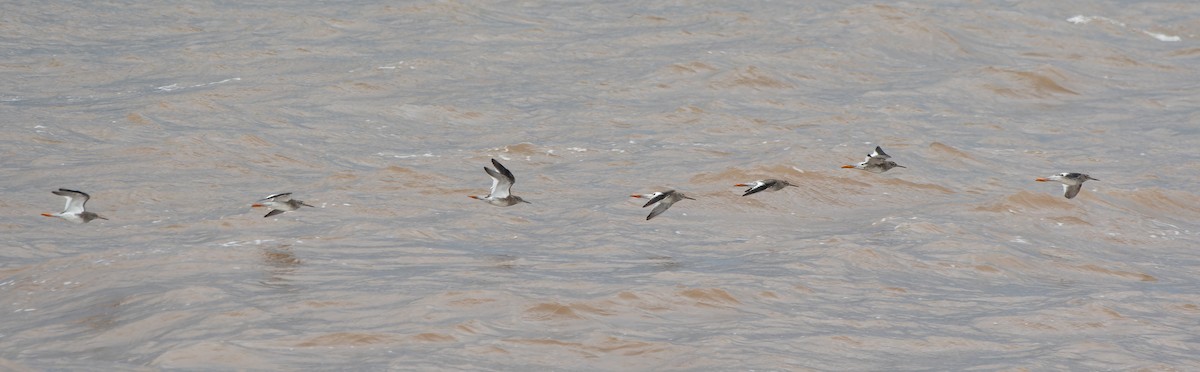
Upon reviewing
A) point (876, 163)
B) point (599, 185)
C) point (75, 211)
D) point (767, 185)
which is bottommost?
point (599, 185)

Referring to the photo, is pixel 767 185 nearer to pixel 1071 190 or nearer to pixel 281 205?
pixel 1071 190

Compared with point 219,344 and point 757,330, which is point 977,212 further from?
point 219,344

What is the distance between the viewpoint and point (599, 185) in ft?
76.9

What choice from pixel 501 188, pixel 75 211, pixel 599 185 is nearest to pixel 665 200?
pixel 501 188

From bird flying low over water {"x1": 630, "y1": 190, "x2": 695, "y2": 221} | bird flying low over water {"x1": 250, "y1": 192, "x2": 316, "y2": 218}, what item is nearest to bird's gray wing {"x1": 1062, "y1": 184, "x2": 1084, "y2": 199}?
bird flying low over water {"x1": 630, "y1": 190, "x2": 695, "y2": 221}

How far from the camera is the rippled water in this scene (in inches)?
647

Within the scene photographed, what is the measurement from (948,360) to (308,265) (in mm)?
7523

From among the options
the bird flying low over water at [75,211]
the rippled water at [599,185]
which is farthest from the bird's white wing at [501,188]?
the bird flying low over water at [75,211]

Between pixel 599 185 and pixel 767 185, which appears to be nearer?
pixel 767 185

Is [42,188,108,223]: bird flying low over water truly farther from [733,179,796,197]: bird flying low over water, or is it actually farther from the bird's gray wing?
the bird's gray wing

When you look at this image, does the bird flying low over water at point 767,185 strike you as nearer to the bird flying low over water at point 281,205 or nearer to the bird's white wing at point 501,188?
the bird's white wing at point 501,188

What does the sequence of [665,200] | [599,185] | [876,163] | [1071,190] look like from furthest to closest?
1. [599,185]
2. [876,163]
3. [1071,190]
4. [665,200]

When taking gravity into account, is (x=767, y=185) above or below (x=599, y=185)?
above

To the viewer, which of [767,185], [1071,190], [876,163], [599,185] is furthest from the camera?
Result: [599,185]
